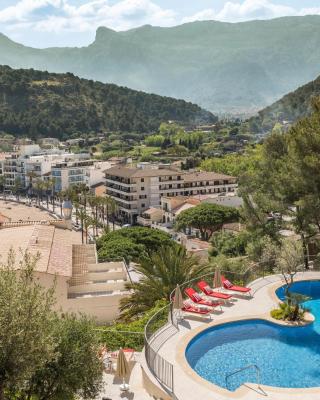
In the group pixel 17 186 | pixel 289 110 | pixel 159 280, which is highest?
pixel 289 110

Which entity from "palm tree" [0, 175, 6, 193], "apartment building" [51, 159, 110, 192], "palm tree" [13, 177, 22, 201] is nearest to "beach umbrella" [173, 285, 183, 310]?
"apartment building" [51, 159, 110, 192]

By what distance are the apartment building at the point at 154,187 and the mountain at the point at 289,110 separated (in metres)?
39.2

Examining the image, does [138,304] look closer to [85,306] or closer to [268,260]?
[85,306]

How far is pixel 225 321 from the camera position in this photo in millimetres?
19562

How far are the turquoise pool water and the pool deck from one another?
41 cm

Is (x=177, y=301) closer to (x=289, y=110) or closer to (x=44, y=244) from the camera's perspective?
(x=44, y=244)

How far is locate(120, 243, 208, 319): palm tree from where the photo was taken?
79.3 ft

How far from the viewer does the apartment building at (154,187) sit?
8544 centimetres

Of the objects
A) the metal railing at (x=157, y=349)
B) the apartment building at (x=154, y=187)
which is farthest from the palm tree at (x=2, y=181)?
the metal railing at (x=157, y=349)

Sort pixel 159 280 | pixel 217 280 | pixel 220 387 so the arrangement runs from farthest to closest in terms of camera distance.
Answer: pixel 159 280, pixel 217 280, pixel 220 387

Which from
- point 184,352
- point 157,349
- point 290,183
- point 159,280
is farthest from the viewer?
point 290,183

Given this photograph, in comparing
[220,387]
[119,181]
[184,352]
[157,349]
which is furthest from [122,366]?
[119,181]

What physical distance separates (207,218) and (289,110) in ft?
354

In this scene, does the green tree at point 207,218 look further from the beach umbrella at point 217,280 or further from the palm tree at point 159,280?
the beach umbrella at point 217,280
